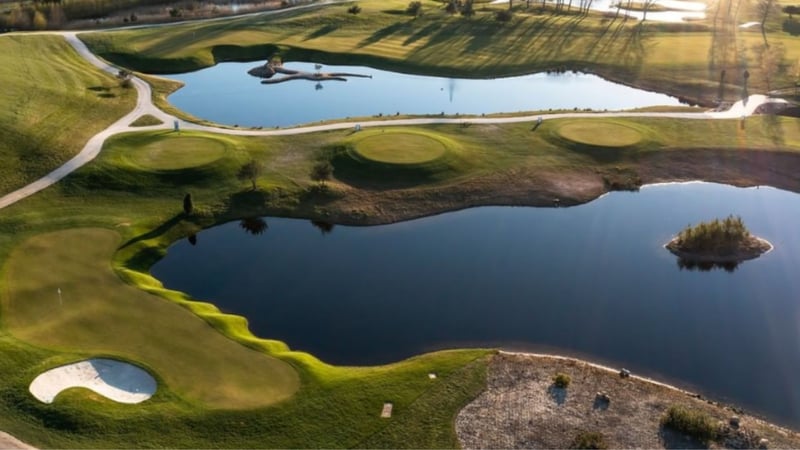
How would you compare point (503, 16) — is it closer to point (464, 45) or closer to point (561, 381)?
point (464, 45)

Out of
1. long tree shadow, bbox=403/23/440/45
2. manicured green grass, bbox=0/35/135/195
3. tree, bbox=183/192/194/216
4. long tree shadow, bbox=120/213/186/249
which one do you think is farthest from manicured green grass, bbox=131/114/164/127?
long tree shadow, bbox=403/23/440/45

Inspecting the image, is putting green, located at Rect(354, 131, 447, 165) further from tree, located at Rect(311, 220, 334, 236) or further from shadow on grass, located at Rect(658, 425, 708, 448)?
shadow on grass, located at Rect(658, 425, 708, 448)

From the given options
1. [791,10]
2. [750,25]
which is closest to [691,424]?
[750,25]

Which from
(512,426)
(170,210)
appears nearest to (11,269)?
(170,210)

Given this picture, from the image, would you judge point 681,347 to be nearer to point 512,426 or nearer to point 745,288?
point 745,288

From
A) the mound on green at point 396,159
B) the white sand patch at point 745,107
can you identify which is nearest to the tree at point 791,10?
the white sand patch at point 745,107

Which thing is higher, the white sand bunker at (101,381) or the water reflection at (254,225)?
the water reflection at (254,225)

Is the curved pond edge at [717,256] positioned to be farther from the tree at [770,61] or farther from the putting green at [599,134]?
the tree at [770,61]
